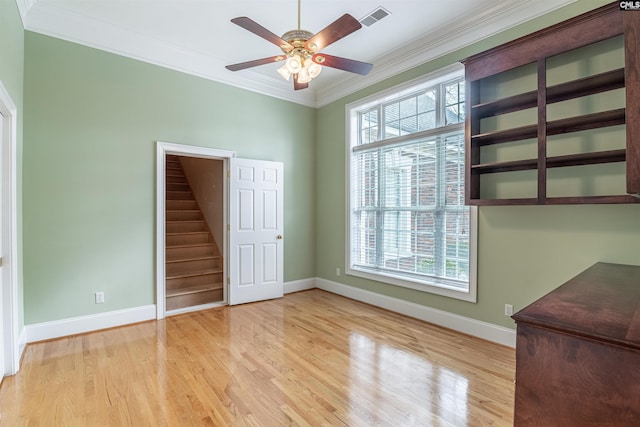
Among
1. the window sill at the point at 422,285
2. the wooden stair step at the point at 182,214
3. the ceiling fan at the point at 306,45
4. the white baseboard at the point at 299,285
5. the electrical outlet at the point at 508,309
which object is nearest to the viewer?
the ceiling fan at the point at 306,45

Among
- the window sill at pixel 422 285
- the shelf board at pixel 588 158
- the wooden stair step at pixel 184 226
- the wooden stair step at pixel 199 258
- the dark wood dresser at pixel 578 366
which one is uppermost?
the shelf board at pixel 588 158

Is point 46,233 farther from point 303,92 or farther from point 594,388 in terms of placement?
point 594,388

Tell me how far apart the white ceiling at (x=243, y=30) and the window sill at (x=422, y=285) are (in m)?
2.67

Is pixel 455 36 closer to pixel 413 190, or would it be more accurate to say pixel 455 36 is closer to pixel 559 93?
pixel 559 93

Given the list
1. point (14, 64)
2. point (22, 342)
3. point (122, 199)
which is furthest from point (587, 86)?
point (22, 342)

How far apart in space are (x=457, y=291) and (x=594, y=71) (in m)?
2.31

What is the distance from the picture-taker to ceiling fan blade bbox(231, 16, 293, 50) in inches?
83.1

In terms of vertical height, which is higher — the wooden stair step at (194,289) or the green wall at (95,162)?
the green wall at (95,162)

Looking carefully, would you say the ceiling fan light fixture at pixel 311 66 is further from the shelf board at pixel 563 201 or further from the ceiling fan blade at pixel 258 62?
the shelf board at pixel 563 201

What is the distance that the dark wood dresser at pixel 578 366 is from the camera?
0.96 meters

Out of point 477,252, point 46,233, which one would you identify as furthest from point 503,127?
point 46,233

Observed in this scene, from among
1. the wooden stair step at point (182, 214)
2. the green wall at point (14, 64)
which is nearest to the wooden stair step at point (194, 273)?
the wooden stair step at point (182, 214)

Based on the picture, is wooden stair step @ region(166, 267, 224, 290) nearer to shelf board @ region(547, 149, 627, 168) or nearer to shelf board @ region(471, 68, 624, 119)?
shelf board @ region(471, 68, 624, 119)

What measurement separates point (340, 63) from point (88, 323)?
373 cm
